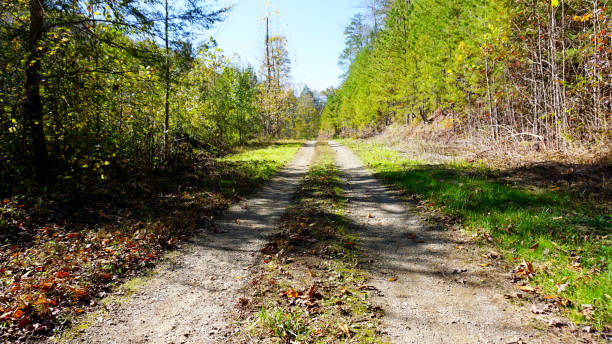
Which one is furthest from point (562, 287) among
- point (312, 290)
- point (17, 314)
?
point (17, 314)

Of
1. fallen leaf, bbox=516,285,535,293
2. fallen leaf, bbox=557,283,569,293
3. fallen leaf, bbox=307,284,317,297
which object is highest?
fallen leaf, bbox=557,283,569,293

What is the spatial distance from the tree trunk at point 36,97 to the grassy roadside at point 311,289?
20.0 ft

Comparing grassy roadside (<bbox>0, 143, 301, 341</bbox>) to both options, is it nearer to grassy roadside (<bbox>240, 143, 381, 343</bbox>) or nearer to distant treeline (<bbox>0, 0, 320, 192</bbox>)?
distant treeline (<bbox>0, 0, 320, 192</bbox>)

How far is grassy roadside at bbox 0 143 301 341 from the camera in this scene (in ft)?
11.6

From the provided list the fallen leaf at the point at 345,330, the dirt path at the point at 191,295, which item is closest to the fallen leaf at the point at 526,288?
the fallen leaf at the point at 345,330

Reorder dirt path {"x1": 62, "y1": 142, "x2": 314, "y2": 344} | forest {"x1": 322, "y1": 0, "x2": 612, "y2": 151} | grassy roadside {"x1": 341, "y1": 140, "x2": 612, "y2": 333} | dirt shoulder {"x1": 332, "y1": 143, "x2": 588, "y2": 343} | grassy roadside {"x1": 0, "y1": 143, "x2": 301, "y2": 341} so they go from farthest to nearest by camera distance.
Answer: forest {"x1": 322, "y1": 0, "x2": 612, "y2": 151} → grassy roadside {"x1": 0, "y1": 143, "x2": 301, "y2": 341} → grassy roadside {"x1": 341, "y1": 140, "x2": 612, "y2": 333} → dirt path {"x1": 62, "y1": 142, "x2": 314, "y2": 344} → dirt shoulder {"x1": 332, "y1": 143, "x2": 588, "y2": 343}

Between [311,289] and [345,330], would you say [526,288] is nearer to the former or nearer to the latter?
[345,330]

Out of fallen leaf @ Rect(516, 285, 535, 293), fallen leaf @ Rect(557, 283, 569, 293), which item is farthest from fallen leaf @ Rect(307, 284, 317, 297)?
fallen leaf @ Rect(557, 283, 569, 293)

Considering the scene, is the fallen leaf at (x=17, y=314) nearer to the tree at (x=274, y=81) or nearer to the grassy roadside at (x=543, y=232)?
the grassy roadside at (x=543, y=232)

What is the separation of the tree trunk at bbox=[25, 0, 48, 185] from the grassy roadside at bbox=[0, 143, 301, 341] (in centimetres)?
102

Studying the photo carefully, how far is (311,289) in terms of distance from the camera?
3.72 metres

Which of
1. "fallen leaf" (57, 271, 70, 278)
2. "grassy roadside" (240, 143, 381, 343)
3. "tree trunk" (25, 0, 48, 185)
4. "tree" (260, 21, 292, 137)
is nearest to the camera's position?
"grassy roadside" (240, 143, 381, 343)

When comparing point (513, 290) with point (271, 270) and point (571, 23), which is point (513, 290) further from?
point (571, 23)

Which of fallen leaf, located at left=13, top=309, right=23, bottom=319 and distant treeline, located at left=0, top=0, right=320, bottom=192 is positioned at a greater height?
distant treeline, located at left=0, top=0, right=320, bottom=192
